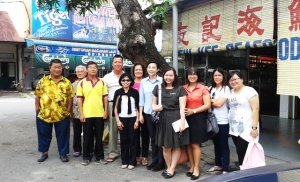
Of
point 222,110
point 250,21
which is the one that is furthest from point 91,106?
point 250,21

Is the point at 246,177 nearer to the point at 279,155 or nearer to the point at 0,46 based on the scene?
the point at 279,155

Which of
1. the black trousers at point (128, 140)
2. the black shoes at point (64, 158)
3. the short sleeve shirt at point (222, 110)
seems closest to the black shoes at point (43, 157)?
the black shoes at point (64, 158)

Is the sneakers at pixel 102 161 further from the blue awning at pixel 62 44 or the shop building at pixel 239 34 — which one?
the blue awning at pixel 62 44

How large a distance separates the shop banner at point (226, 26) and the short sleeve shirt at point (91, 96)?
8.13 feet

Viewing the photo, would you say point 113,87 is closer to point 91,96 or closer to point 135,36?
point 91,96

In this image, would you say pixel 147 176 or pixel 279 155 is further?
pixel 279 155

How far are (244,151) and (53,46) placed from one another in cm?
1866

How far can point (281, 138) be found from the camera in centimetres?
762

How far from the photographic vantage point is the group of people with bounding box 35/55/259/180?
462cm

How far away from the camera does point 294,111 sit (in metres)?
10.5

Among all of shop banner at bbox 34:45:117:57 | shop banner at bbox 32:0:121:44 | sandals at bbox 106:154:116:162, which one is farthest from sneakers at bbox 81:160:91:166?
shop banner at bbox 32:0:121:44

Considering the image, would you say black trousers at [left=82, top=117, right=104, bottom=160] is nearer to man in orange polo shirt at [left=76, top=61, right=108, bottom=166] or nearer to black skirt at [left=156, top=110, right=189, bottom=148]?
man in orange polo shirt at [left=76, top=61, right=108, bottom=166]

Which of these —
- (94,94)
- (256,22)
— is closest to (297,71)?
(256,22)

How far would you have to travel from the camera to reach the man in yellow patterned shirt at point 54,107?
5.50 meters
